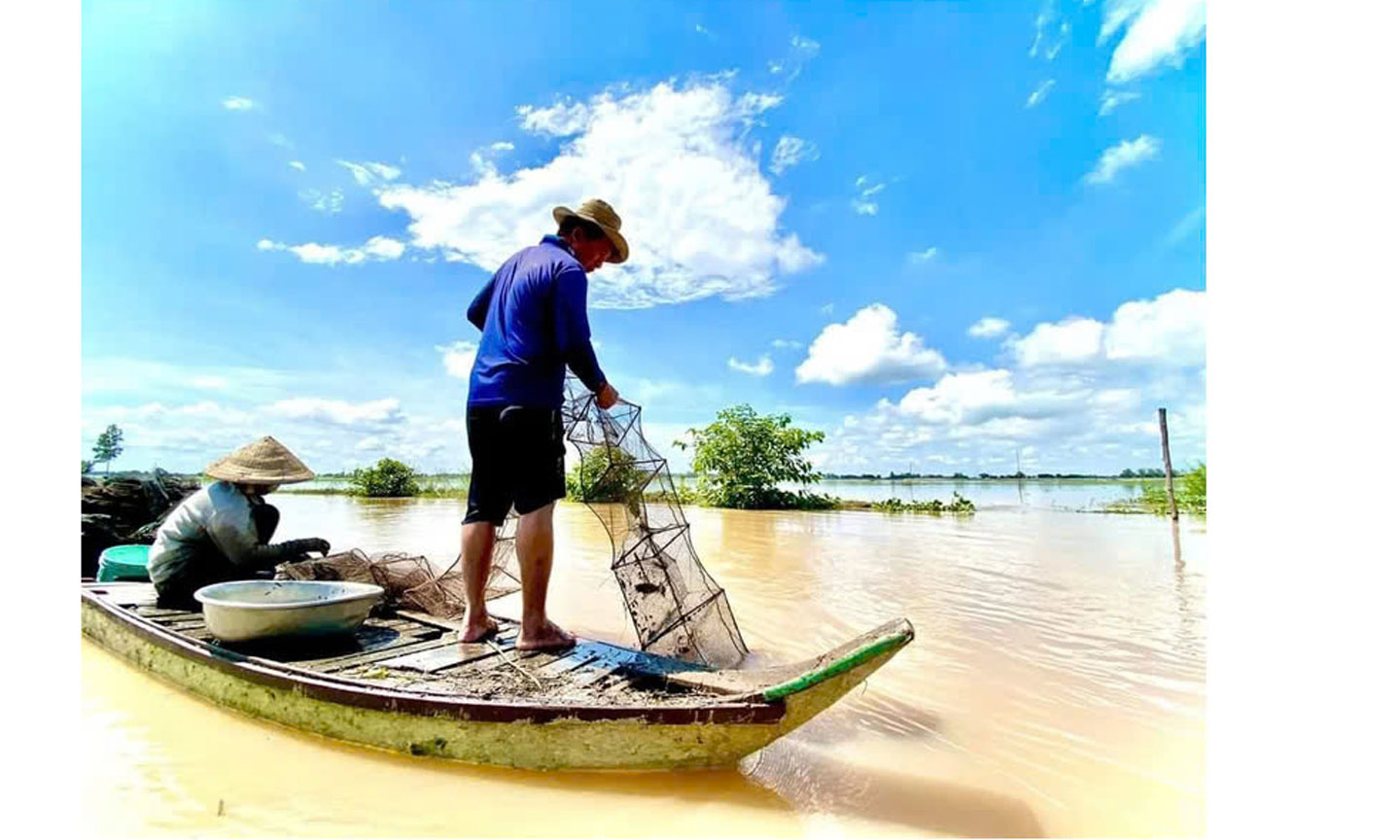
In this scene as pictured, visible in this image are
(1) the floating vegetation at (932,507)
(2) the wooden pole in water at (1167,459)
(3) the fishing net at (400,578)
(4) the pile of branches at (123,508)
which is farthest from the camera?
(1) the floating vegetation at (932,507)

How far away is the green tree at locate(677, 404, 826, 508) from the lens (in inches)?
778

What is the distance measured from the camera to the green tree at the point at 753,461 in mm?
19750

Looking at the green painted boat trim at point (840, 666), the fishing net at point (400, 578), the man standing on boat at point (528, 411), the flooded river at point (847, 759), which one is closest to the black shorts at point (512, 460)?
the man standing on boat at point (528, 411)

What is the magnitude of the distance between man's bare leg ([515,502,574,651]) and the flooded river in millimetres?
668

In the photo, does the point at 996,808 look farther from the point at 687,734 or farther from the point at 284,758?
the point at 284,758

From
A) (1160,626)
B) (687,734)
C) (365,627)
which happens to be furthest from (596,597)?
(1160,626)

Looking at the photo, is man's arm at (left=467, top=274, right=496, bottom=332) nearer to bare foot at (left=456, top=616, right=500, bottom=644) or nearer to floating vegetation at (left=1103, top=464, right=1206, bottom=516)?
bare foot at (left=456, top=616, right=500, bottom=644)

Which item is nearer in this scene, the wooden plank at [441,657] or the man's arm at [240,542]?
the wooden plank at [441,657]

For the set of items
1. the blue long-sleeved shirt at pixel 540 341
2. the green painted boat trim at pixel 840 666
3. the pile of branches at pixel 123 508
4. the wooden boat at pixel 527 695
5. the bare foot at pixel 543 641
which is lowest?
the wooden boat at pixel 527 695

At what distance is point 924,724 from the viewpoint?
3.19 m

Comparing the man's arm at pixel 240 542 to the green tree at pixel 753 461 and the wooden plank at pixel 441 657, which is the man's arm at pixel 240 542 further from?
the green tree at pixel 753 461

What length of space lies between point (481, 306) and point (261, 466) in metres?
1.51

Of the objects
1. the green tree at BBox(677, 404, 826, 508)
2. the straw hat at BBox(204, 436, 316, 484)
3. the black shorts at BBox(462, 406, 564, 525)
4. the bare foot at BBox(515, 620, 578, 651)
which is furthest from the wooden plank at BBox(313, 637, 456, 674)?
the green tree at BBox(677, 404, 826, 508)

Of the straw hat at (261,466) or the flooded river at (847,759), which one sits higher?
the straw hat at (261,466)
